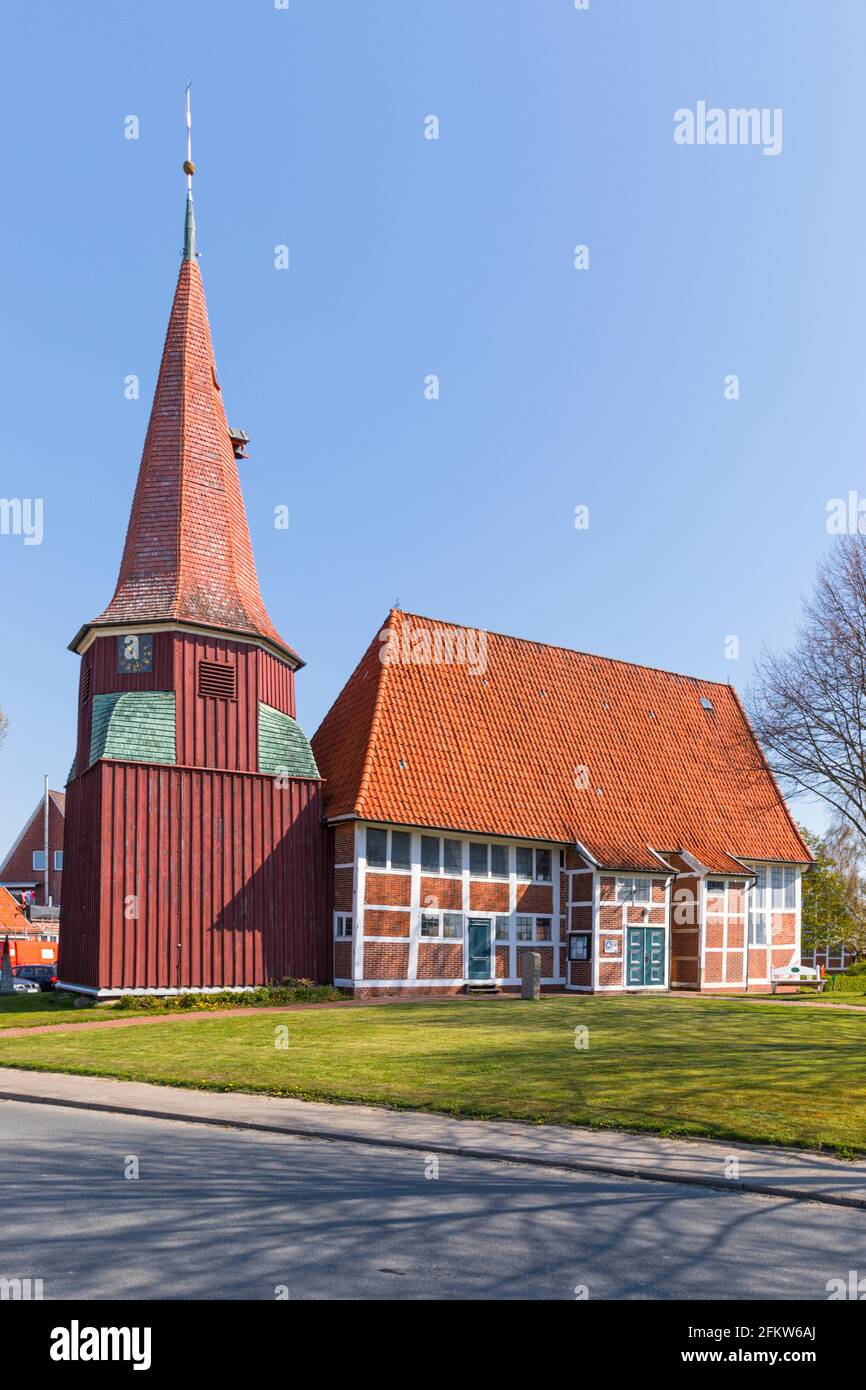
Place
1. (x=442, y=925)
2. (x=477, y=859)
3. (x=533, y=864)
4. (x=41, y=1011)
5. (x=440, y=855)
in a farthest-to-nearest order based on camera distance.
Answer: (x=533, y=864) → (x=477, y=859) → (x=440, y=855) → (x=442, y=925) → (x=41, y=1011)

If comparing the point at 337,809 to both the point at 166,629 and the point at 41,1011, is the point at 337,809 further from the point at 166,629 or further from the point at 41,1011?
the point at 41,1011

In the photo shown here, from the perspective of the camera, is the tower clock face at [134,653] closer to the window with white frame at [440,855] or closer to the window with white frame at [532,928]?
the window with white frame at [440,855]

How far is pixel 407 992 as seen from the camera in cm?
2741

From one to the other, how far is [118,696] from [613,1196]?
69.9 ft

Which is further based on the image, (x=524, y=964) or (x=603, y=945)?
(x=603, y=945)

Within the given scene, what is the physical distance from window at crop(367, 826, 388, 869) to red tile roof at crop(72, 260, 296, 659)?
19.0 feet

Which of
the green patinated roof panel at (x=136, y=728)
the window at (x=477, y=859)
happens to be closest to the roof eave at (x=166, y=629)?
the green patinated roof panel at (x=136, y=728)

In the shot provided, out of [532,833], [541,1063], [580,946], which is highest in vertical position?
[532,833]

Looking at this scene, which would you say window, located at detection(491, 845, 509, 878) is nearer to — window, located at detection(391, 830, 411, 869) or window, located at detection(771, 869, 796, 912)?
window, located at detection(391, 830, 411, 869)

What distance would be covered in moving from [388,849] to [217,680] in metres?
6.02

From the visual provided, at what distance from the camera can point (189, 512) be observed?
1141 inches

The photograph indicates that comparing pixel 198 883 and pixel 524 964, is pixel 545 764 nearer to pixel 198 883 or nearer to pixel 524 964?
pixel 524 964

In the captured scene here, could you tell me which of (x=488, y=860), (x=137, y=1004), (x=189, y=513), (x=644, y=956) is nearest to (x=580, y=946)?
(x=644, y=956)

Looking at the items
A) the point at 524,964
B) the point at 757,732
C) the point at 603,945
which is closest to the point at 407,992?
the point at 524,964
